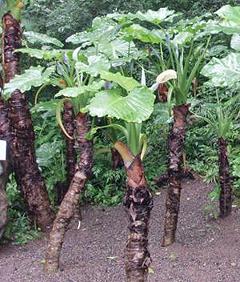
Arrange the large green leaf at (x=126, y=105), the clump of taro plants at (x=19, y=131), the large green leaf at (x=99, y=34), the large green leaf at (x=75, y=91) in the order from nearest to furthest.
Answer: the large green leaf at (x=126, y=105) → the large green leaf at (x=75, y=91) → the large green leaf at (x=99, y=34) → the clump of taro plants at (x=19, y=131)

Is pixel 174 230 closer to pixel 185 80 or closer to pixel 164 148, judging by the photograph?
pixel 185 80

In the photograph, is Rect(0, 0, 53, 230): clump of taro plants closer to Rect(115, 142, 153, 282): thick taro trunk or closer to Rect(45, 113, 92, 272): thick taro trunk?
Rect(45, 113, 92, 272): thick taro trunk

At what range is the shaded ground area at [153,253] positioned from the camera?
2.72 metres

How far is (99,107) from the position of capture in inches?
83.9

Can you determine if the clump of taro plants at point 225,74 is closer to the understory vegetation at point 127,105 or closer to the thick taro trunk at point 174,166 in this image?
the understory vegetation at point 127,105

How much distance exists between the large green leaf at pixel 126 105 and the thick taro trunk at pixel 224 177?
3.64ft

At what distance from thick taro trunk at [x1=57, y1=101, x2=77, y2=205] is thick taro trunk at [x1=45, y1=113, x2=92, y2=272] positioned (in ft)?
1.55

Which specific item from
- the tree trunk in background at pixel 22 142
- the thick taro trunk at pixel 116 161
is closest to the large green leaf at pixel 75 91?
the tree trunk in background at pixel 22 142

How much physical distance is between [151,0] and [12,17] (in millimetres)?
2605

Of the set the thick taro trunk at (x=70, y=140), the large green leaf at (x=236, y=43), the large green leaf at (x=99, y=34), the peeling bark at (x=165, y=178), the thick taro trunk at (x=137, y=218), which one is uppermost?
the large green leaf at (x=236, y=43)

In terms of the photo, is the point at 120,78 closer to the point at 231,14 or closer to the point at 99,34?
the point at 231,14

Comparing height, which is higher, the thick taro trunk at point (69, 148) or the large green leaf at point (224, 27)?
the large green leaf at point (224, 27)

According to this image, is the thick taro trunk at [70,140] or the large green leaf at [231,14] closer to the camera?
the large green leaf at [231,14]

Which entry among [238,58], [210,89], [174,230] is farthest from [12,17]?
[210,89]
